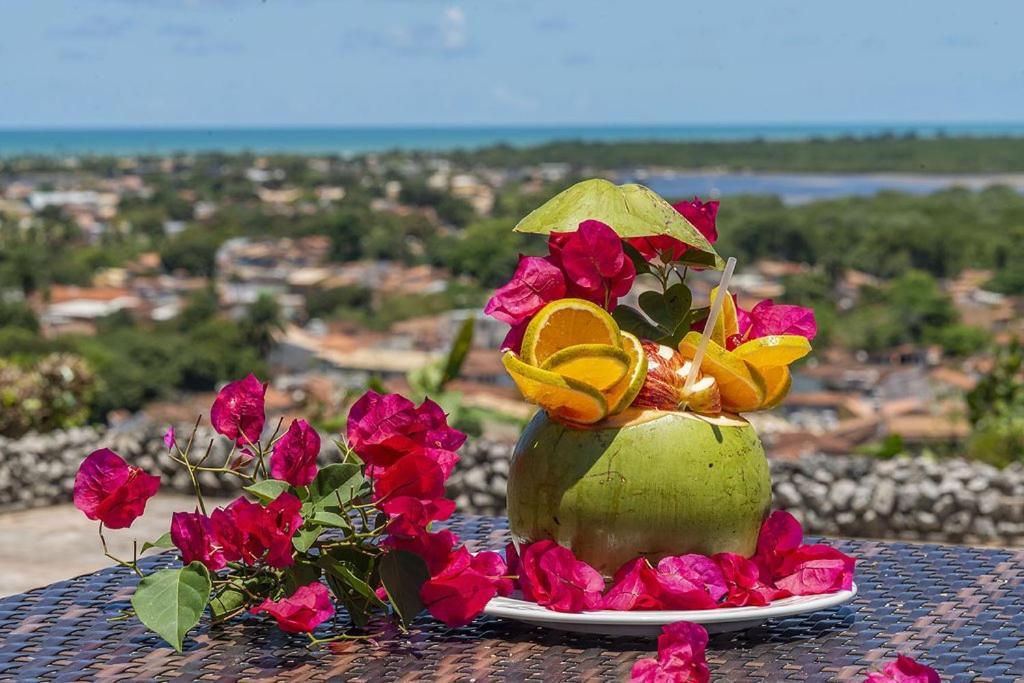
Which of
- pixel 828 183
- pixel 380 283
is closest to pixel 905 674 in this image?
pixel 380 283

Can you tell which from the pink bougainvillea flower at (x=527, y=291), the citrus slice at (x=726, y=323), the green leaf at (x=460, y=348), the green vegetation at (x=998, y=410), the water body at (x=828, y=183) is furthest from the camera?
the water body at (x=828, y=183)

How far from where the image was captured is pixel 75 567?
5.49m

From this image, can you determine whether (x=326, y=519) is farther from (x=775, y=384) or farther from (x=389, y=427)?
(x=775, y=384)

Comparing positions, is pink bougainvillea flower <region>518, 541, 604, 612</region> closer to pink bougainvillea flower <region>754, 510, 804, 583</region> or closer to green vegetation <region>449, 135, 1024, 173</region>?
pink bougainvillea flower <region>754, 510, 804, 583</region>

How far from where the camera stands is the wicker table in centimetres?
176

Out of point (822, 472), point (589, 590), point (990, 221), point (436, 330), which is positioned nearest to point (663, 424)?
point (589, 590)

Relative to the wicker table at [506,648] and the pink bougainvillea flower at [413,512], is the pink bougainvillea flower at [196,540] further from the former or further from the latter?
the pink bougainvillea flower at [413,512]

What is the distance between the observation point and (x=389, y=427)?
1853mm

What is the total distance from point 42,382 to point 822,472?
4.26m

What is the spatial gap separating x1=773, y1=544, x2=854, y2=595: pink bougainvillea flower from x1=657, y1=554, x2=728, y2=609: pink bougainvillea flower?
5.5 inches

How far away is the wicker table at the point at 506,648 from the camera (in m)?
1.76

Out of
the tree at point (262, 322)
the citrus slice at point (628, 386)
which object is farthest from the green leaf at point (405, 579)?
the tree at point (262, 322)

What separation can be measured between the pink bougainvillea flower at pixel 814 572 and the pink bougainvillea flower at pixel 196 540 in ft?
2.76

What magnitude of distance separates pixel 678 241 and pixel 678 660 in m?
0.65
